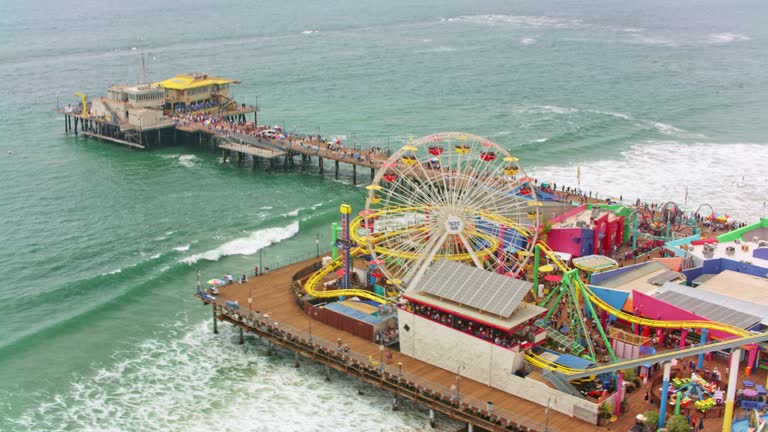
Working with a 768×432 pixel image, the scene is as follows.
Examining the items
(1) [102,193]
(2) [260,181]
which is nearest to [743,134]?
(2) [260,181]

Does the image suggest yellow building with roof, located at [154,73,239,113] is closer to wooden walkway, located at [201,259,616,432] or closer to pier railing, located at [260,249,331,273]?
pier railing, located at [260,249,331,273]

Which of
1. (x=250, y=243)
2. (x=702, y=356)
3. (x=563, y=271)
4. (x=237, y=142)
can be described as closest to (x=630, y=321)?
(x=702, y=356)

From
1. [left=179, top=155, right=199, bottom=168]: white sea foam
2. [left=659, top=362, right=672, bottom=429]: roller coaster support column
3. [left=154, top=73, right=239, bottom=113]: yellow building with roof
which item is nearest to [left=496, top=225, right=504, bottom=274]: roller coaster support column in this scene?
[left=659, top=362, right=672, bottom=429]: roller coaster support column

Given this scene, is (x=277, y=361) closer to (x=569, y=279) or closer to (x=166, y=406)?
(x=166, y=406)

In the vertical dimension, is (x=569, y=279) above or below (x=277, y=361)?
above

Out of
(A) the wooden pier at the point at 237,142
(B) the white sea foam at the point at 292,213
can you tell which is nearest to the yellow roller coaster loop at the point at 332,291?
(B) the white sea foam at the point at 292,213

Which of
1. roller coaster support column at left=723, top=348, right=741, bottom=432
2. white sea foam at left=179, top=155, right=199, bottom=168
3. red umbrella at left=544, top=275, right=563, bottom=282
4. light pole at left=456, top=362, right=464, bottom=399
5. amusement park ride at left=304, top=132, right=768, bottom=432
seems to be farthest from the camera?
white sea foam at left=179, top=155, right=199, bottom=168

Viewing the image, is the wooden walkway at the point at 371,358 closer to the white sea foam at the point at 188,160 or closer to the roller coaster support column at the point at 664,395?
the roller coaster support column at the point at 664,395
